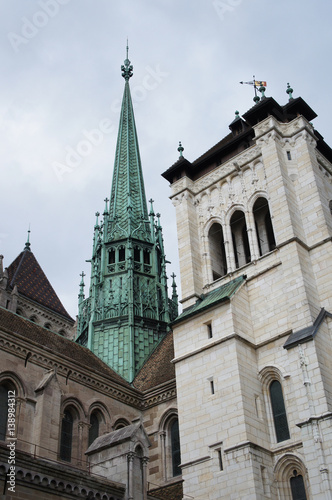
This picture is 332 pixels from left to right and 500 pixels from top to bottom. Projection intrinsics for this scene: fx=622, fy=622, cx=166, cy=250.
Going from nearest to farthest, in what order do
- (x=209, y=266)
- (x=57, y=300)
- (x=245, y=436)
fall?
(x=245, y=436)
(x=209, y=266)
(x=57, y=300)

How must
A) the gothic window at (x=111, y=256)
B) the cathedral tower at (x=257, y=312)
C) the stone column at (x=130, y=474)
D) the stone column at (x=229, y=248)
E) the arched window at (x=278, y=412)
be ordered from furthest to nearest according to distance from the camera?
the gothic window at (x=111, y=256), the stone column at (x=229, y=248), the arched window at (x=278, y=412), the cathedral tower at (x=257, y=312), the stone column at (x=130, y=474)

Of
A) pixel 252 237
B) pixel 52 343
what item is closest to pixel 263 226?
Answer: pixel 252 237

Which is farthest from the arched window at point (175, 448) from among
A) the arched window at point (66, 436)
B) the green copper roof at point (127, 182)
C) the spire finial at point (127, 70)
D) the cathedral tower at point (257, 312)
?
the spire finial at point (127, 70)

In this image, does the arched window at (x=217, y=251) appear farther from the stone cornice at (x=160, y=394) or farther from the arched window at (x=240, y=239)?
the stone cornice at (x=160, y=394)

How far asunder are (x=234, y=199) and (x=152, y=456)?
11.0 meters

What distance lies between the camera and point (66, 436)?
22188 millimetres

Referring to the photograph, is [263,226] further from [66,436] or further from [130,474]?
[130,474]

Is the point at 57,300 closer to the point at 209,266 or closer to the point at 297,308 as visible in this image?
the point at 209,266

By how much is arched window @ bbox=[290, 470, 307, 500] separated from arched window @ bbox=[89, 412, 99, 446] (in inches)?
309

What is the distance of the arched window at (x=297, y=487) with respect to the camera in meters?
18.3

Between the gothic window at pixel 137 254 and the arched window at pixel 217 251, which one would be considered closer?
the arched window at pixel 217 251

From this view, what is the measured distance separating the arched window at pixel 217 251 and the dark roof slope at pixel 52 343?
20.0ft

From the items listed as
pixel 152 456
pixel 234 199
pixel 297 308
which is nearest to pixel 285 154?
pixel 234 199

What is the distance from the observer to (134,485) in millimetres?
16328
